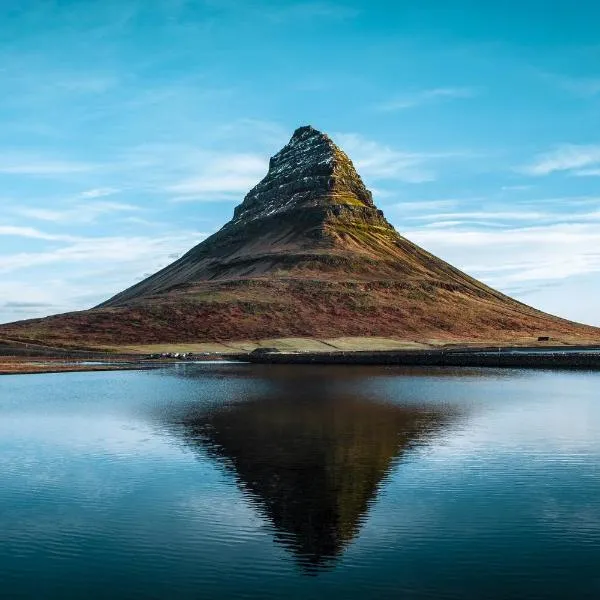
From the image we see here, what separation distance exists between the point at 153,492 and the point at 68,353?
145396mm

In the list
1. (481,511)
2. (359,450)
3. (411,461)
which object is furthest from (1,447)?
(481,511)

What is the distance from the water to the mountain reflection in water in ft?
0.51

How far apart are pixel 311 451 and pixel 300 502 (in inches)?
486

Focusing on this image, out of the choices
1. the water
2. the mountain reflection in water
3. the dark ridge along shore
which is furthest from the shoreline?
the water

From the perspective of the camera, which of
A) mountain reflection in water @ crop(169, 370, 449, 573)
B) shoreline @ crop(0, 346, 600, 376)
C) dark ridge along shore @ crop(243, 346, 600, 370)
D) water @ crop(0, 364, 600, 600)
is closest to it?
water @ crop(0, 364, 600, 600)

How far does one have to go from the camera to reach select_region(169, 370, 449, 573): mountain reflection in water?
92.9 ft

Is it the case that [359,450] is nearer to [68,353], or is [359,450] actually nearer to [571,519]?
[571,519]

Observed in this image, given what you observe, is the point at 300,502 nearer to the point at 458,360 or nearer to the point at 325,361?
the point at 458,360

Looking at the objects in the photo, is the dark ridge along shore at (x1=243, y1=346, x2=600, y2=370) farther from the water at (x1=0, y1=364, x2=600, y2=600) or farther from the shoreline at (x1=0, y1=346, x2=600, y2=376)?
the water at (x1=0, y1=364, x2=600, y2=600)

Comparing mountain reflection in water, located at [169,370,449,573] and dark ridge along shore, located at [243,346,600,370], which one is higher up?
dark ridge along shore, located at [243,346,600,370]

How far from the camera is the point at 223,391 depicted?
278ft

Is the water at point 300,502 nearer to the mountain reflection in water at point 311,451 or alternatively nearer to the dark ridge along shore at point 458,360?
the mountain reflection in water at point 311,451

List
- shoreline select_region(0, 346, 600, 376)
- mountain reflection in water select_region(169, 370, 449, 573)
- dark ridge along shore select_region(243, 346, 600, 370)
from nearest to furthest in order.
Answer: mountain reflection in water select_region(169, 370, 449, 573) → shoreline select_region(0, 346, 600, 376) → dark ridge along shore select_region(243, 346, 600, 370)

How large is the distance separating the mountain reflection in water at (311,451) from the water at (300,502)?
0.15 m
